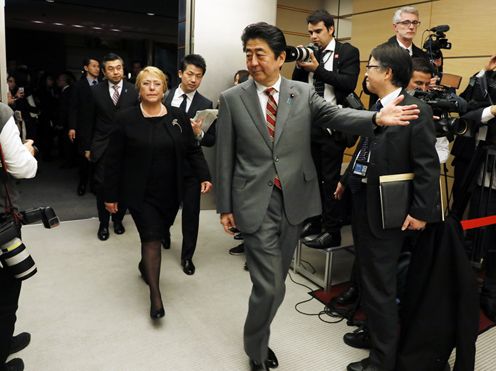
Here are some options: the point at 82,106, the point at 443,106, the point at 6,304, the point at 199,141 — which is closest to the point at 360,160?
the point at 443,106

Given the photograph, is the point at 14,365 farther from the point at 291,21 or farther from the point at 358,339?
the point at 291,21

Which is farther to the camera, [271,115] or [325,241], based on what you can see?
[325,241]

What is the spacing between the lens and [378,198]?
6.75 feet

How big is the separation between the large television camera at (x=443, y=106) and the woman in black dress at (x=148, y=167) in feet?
4.80

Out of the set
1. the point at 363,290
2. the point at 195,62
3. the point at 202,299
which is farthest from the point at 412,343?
the point at 195,62

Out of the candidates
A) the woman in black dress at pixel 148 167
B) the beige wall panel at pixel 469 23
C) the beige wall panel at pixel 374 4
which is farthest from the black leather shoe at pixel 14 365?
the beige wall panel at pixel 374 4


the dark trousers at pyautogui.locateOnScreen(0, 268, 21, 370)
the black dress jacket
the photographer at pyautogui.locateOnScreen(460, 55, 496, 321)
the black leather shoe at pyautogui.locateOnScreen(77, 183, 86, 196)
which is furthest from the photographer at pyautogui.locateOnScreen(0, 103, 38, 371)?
the black leather shoe at pyautogui.locateOnScreen(77, 183, 86, 196)

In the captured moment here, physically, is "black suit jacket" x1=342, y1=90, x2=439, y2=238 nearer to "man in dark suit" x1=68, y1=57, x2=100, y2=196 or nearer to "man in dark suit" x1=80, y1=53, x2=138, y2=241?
"man in dark suit" x1=80, y1=53, x2=138, y2=241

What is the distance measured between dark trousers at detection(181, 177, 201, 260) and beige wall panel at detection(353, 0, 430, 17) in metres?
3.13

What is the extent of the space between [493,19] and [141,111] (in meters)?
3.20

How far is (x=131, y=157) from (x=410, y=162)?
5.23 feet

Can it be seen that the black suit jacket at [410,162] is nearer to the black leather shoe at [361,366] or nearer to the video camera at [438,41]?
the black leather shoe at [361,366]

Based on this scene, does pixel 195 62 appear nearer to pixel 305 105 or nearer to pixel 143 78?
pixel 143 78

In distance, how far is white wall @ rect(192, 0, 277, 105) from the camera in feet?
15.1
